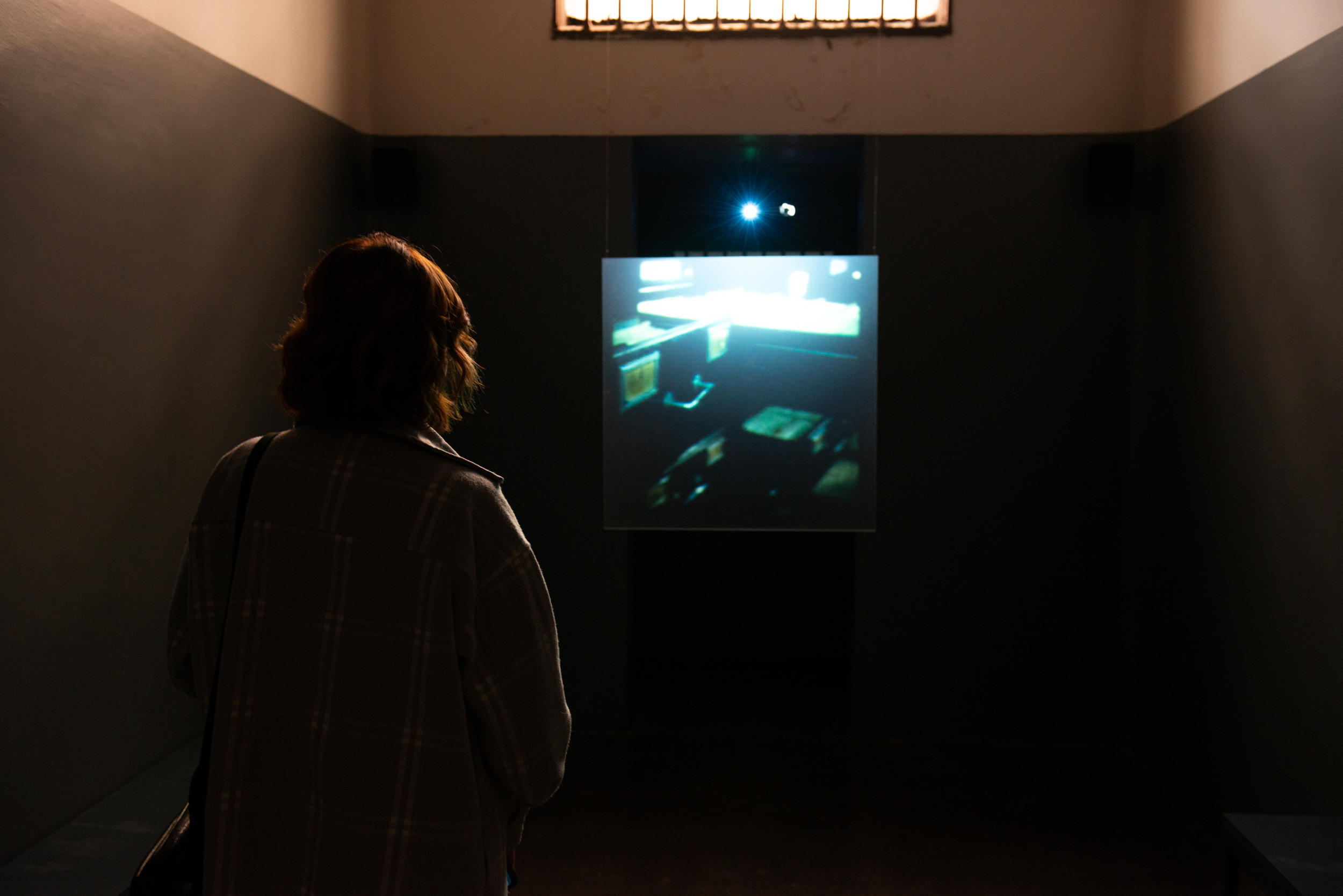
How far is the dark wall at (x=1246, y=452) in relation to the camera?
2279mm

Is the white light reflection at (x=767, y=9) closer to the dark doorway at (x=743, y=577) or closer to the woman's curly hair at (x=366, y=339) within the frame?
the dark doorway at (x=743, y=577)

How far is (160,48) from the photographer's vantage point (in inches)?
86.7

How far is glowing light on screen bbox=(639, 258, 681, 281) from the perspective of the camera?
3125 mm

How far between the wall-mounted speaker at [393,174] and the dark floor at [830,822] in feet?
6.51

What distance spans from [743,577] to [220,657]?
10.9ft

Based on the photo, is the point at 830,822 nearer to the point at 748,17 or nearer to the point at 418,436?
the point at 418,436

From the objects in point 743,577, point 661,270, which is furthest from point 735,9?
point 743,577

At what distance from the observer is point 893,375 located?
3.34 metres

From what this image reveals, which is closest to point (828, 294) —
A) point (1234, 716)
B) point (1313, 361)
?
point (1313, 361)

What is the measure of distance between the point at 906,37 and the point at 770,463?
1586 mm

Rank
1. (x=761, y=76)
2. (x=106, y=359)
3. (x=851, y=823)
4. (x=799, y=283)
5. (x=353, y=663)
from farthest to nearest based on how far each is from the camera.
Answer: (x=761, y=76)
(x=799, y=283)
(x=851, y=823)
(x=106, y=359)
(x=353, y=663)

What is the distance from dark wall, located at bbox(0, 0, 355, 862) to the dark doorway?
61.3 inches

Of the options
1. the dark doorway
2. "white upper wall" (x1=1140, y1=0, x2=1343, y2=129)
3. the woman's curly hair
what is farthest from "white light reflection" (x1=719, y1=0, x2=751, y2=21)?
the woman's curly hair

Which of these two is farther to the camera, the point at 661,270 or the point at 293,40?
the point at 661,270
